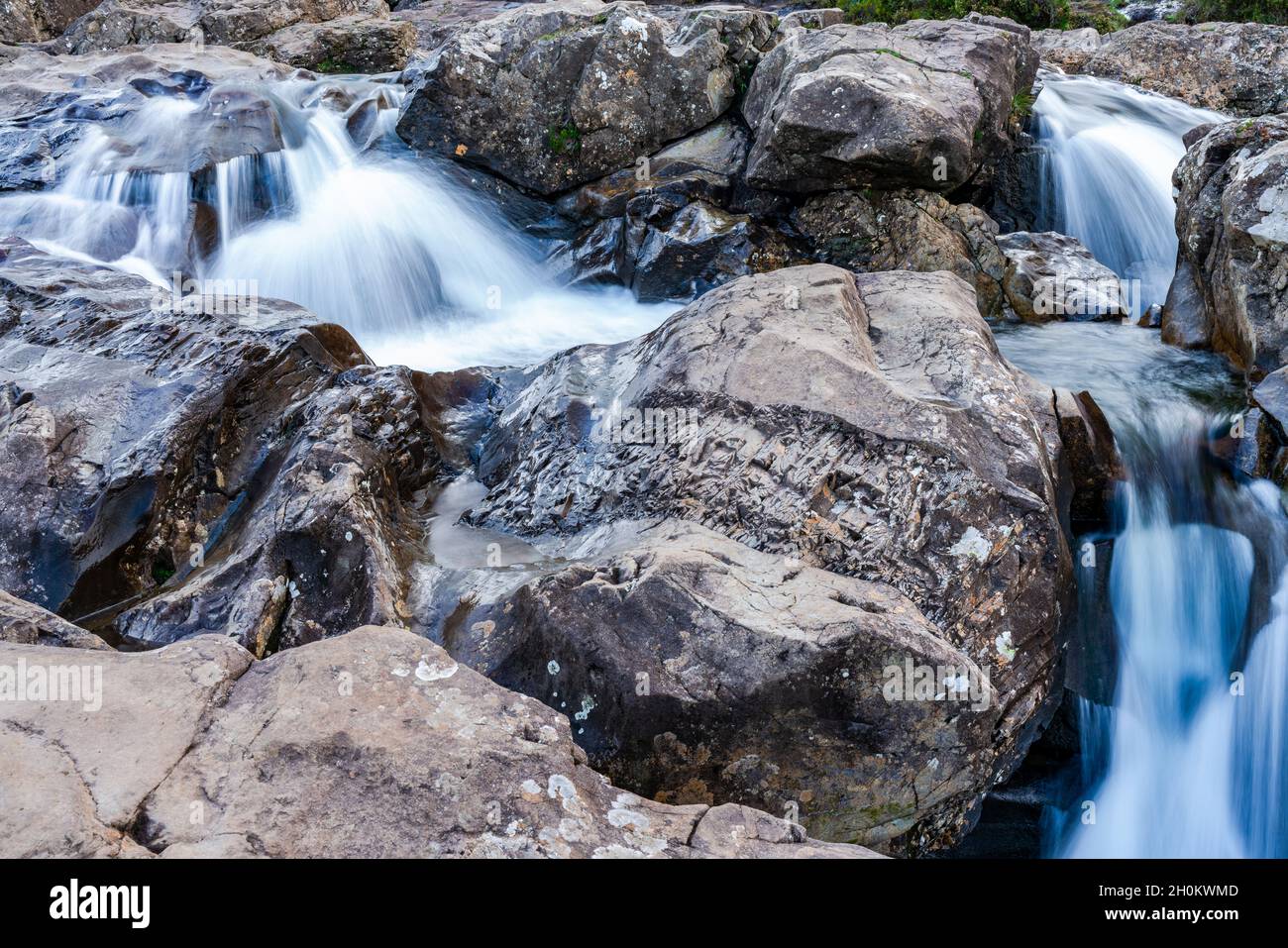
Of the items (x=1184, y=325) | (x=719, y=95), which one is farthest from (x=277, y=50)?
(x=1184, y=325)

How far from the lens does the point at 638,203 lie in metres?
10.0

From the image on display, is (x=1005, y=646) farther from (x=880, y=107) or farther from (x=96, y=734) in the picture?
(x=880, y=107)

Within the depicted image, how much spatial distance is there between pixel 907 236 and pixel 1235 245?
281 centimetres

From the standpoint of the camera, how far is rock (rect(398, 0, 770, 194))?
34.1ft

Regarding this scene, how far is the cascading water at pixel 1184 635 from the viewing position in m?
5.20

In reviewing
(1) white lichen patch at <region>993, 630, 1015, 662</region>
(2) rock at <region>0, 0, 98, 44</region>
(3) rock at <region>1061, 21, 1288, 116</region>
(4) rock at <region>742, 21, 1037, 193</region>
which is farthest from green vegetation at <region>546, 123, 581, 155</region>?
(2) rock at <region>0, 0, 98, 44</region>

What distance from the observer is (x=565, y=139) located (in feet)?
34.4

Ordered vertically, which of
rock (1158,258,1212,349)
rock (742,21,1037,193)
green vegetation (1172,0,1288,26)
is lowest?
rock (1158,258,1212,349)

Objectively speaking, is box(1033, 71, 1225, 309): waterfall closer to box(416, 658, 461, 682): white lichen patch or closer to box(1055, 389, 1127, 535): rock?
box(1055, 389, 1127, 535): rock

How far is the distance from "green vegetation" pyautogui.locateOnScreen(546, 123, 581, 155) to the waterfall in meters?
5.38

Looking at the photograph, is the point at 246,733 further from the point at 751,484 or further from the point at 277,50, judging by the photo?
the point at 277,50

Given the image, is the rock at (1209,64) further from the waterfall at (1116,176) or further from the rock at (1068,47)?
the waterfall at (1116,176)

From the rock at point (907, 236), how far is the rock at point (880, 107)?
17 cm

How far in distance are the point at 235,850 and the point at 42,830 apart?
52 cm
